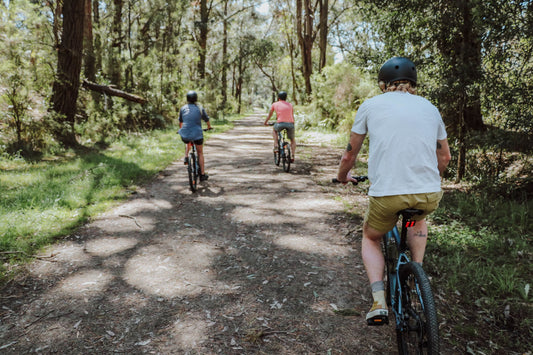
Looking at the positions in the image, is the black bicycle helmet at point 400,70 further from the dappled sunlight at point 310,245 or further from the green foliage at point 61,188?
the green foliage at point 61,188

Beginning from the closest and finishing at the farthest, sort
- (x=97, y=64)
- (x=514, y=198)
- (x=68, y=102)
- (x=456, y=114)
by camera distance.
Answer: (x=514, y=198) < (x=456, y=114) < (x=68, y=102) < (x=97, y=64)

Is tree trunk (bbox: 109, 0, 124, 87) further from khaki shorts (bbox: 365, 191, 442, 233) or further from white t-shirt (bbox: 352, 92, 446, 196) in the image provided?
khaki shorts (bbox: 365, 191, 442, 233)

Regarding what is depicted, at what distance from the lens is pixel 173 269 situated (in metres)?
4.38

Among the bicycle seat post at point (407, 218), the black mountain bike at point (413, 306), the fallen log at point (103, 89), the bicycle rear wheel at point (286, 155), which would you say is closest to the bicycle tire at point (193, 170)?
the bicycle rear wheel at point (286, 155)

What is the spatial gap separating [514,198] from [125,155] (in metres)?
10.6

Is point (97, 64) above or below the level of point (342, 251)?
above

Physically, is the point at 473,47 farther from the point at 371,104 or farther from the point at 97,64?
the point at 97,64

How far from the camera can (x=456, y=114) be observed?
8.55m

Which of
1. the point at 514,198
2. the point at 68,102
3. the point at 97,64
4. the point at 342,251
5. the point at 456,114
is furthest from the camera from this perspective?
the point at 97,64

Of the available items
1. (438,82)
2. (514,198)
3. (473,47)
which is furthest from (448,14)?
(514,198)

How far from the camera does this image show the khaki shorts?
2432mm

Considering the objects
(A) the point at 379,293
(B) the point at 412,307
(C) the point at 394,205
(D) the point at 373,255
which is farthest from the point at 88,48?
(B) the point at 412,307

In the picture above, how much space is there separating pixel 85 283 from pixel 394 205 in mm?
3620

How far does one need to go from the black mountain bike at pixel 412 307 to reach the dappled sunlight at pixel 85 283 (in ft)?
10.1
